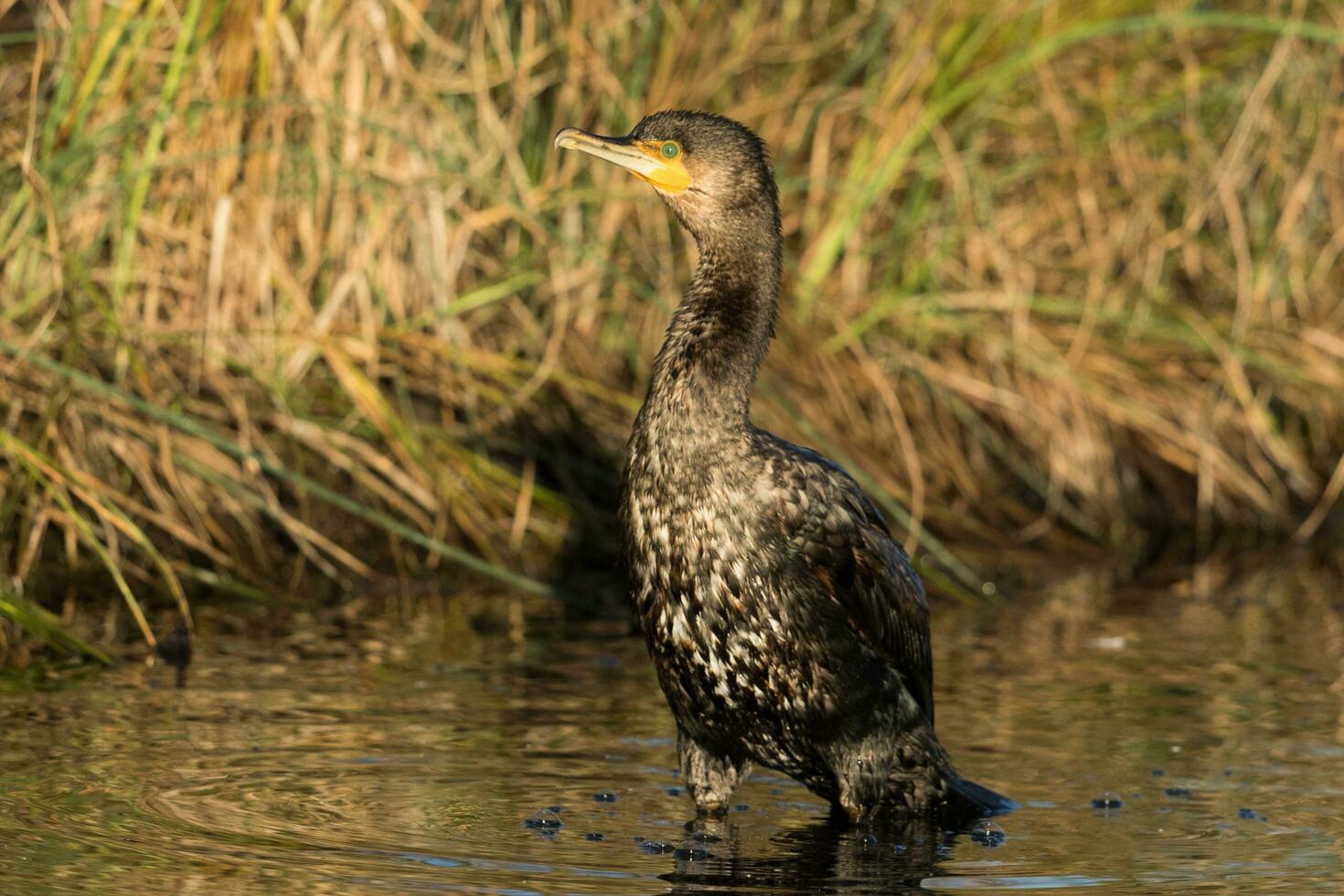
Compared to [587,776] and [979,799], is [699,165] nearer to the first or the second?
[587,776]

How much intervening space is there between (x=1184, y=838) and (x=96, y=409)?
3.81 meters

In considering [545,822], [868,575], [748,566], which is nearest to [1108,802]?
[868,575]

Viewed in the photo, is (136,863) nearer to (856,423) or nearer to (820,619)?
(820,619)

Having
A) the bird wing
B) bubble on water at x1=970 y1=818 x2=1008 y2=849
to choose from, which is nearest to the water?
bubble on water at x1=970 y1=818 x2=1008 y2=849

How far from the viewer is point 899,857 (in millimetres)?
4574

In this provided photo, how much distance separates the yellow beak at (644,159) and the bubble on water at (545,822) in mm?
1577

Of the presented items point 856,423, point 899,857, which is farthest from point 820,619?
point 856,423

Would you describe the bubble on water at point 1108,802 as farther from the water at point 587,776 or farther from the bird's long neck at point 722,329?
the bird's long neck at point 722,329

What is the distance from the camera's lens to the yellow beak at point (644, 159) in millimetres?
5227

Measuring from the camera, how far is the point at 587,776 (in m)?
5.05

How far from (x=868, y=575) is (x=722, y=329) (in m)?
0.67

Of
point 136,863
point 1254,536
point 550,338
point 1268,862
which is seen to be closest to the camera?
point 136,863

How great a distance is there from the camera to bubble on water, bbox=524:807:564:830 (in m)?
4.50

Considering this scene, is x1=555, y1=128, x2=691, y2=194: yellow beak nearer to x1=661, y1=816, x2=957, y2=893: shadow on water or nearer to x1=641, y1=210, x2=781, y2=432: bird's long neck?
x1=641, y1=210, x2=781, y2=432: bird's long neck
